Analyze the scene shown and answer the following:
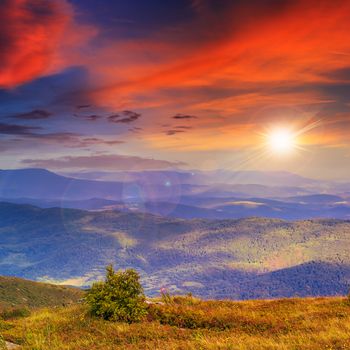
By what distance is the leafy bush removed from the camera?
24.2m

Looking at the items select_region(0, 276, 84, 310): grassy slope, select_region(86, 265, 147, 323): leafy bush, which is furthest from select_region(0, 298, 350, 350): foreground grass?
select_region(0, 276, 84, 310): grassy slope

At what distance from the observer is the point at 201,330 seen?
805 inches

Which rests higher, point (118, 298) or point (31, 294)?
point (31, 294)

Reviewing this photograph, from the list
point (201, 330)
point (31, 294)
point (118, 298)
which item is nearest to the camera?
point (201, 330)

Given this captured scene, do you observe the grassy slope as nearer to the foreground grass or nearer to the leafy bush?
the leafy bush

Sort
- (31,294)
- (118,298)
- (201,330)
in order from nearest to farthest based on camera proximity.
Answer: (201,330)
(118,298)
(31,294)

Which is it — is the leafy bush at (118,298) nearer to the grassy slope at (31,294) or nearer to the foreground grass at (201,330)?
the foreground grass at (201,330)

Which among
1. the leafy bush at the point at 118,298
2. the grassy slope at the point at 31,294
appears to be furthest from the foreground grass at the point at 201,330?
the grassy slope at the point at 31,294

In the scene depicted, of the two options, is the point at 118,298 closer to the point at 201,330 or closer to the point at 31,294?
the point at 201,330

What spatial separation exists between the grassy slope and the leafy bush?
144 meters

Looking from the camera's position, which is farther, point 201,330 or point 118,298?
point 118,298

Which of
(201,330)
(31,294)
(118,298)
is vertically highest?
(31,294)

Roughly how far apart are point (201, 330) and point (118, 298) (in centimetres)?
699

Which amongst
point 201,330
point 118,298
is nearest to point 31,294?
point 118,298
